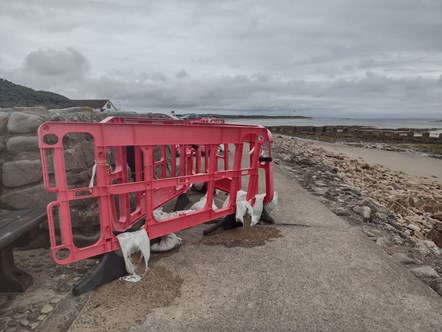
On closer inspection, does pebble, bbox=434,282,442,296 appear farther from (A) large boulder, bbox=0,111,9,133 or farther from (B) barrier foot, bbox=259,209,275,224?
(A) large boulder, bbox=0,111,9,133

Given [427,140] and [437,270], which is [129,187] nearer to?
[437,270]

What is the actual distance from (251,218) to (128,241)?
185 cm

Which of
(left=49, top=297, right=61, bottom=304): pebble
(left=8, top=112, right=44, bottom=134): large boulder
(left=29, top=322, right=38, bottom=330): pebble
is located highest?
(left=8, top=112, right=44, bottom=134): large boulder

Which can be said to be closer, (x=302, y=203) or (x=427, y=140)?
(x=302, y=203)

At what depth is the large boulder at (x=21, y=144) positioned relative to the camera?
140 inches

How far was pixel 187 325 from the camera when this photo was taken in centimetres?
249

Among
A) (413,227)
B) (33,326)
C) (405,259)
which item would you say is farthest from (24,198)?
(413,227)

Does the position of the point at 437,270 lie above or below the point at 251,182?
below

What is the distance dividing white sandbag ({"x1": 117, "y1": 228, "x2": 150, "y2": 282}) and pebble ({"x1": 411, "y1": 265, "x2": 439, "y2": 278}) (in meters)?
2.63

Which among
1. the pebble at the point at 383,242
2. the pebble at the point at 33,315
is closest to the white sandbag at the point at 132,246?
the pebble at the point at 33,315

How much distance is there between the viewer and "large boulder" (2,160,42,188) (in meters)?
3.53

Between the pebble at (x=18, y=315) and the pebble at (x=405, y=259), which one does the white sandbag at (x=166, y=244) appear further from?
the pebble at (x=405, y=259)

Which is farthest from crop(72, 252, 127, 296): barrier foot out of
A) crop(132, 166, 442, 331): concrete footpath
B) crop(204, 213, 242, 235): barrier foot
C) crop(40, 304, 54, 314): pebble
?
crop(204, 213, 242, 235): barrier foot

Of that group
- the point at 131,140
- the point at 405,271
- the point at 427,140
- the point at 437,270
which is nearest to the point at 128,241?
the point at 131,140
